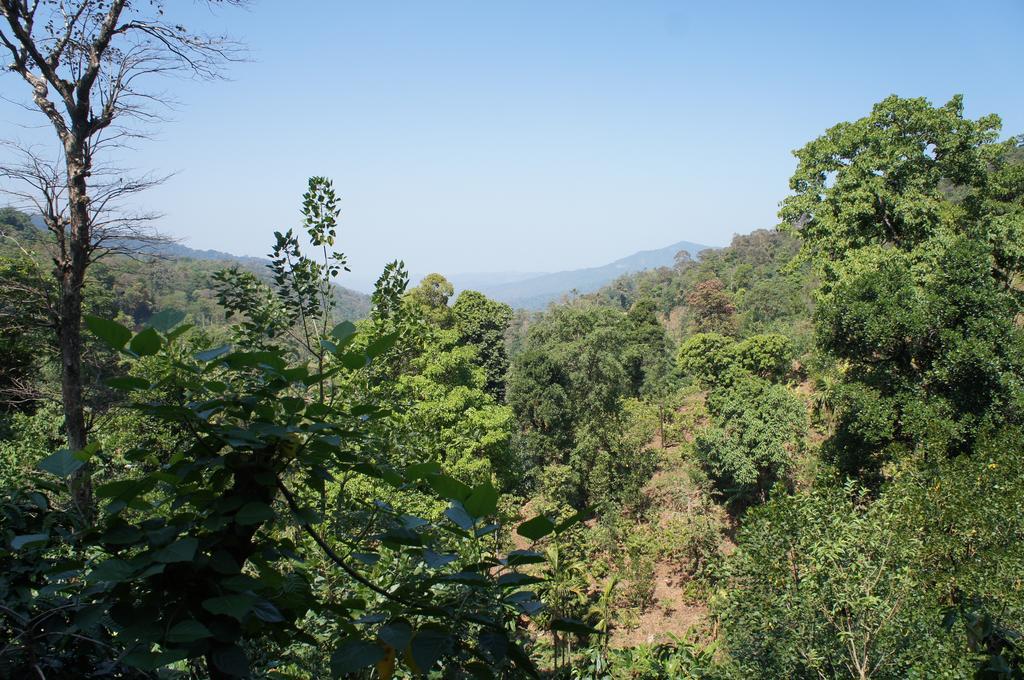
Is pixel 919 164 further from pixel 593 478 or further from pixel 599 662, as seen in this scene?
pixel 599 662

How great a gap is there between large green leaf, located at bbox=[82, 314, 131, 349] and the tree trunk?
16.9ft

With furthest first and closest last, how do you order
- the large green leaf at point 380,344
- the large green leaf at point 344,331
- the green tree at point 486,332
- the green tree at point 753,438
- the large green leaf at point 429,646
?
1. the green tree at point 486,332
2. the green tree at point 753,438
3. the large green leaf at point 344,331
4. the large green leaf at point 380,344
5. the large green leaf at point 429,646

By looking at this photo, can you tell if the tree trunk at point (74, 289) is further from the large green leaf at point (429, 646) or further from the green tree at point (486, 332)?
the green tree at point (486, 332)

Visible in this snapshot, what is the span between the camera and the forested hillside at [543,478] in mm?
977

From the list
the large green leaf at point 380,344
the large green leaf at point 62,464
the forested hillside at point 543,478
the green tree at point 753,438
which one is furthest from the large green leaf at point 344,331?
the green tree at point 753,438

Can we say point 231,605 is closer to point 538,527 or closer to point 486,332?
point 538,527

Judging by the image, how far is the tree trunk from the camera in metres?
4.99

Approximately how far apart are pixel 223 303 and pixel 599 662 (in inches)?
115

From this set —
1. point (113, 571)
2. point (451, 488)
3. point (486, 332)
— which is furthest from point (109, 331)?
point (486, 332)

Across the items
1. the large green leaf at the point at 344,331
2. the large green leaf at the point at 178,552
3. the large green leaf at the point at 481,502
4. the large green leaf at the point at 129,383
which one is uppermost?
the large green leaf at the point at 344,331

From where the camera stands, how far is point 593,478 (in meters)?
15.0

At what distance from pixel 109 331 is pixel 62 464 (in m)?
0.29

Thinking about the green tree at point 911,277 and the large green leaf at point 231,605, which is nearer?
the large green leaf at point 231,605

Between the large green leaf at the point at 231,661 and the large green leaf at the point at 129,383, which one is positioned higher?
the large green leaf at the point at 129,383
